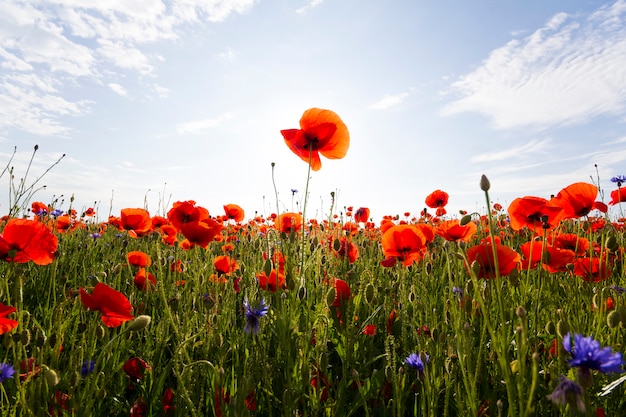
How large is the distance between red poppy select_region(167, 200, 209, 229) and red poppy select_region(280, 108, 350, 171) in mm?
A: 912

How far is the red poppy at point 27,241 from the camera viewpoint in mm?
1599

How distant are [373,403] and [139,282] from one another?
1.68 meters

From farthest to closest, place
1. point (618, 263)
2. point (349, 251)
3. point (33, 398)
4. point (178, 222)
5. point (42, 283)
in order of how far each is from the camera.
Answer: point (618, 263) < point (42, 283) < point (349, 251) < point (178, 222) < point (33, 398)

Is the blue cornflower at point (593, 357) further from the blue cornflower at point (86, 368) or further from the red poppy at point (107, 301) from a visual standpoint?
the blue cornflower at point (86, 368)

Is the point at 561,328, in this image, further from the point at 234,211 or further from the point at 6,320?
the point at 234,211

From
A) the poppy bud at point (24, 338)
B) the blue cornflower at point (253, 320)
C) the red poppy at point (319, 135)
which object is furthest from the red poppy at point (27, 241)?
the red poppy at point (319, 135)

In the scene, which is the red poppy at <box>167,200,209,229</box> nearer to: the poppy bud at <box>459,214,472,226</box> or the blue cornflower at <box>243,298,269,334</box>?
the blue cornflower at <box>243,298,269,334</box>

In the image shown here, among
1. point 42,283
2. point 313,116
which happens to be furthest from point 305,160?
point 42,283

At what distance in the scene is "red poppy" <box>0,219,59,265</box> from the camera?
1599 mm

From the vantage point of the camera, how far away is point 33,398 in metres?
1.19

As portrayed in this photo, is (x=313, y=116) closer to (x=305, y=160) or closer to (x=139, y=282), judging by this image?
(x=305, y=160)

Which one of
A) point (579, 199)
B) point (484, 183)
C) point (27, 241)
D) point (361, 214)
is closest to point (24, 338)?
point (27, 241)

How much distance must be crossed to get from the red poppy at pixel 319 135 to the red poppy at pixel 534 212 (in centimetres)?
A: 88

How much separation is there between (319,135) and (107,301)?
111 cm
